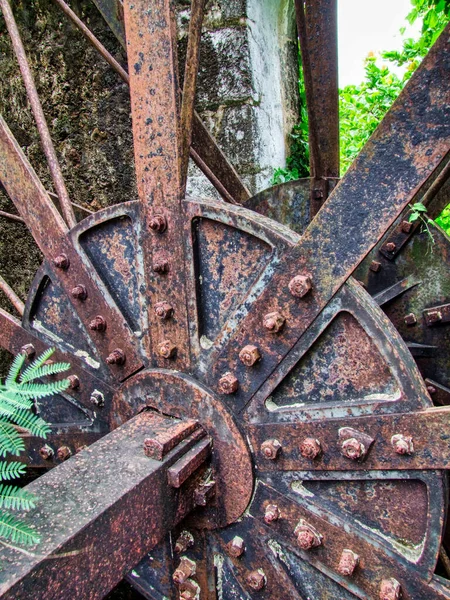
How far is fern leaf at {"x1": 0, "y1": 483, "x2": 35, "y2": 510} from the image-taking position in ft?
4.12

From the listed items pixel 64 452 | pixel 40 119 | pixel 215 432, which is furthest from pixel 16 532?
pixel 40 119

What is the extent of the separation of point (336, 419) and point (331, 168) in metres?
2.05

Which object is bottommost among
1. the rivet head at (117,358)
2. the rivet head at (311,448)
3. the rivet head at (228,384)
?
the rivet head at (311,448)

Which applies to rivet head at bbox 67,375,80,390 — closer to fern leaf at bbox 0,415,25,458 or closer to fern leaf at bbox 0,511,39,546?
fern leaf at bbox 0,415,25,458

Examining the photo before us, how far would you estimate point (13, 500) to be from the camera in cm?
127

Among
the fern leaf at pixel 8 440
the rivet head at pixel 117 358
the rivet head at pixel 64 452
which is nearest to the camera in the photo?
the fern leaf at pixel 8 440

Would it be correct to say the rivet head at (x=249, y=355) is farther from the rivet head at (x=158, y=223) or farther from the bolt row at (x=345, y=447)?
the rivet head at (x=158, y=223)

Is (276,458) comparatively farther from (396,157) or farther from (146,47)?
(146,47)

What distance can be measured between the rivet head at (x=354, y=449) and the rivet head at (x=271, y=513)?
38 centimetres

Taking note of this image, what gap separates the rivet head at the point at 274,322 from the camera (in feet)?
5.38

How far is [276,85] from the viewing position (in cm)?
425

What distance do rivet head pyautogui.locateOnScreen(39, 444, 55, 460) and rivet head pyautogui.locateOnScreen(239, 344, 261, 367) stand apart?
1196 millimetres

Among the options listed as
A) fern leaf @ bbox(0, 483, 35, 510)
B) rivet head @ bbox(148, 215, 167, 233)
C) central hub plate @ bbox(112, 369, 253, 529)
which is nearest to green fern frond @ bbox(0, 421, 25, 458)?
fern leaf @ bbox(0, 483, 35, 510)

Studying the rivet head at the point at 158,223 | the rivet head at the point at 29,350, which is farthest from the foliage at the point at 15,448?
the rivet head at the point at 29,350
